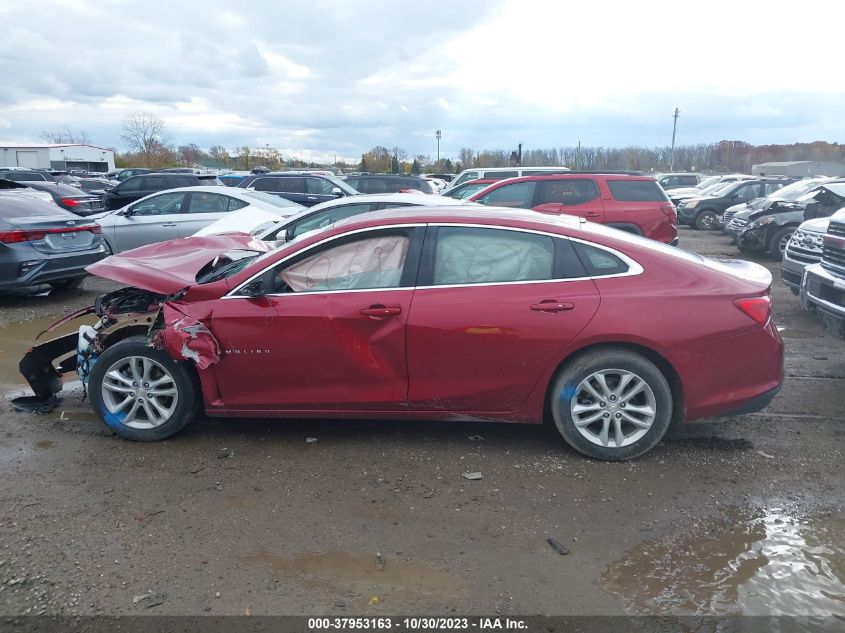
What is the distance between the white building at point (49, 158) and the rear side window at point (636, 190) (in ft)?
189

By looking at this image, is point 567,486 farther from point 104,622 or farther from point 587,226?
point 104,622

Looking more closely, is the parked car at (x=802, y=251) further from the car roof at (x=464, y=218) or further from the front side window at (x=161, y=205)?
the front side window at (x=161, y=205)

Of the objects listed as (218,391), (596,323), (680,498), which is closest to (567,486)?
(680,498)

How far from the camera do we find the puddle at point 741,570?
119 inches

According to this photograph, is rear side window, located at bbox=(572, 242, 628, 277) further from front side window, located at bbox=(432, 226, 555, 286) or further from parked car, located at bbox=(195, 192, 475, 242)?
parked car, located at bbox=(195, 192, 475, 242)

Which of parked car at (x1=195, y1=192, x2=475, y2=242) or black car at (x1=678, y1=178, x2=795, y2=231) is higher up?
A: parked car at (x1=195, y1=192, x2=475, y2=242)

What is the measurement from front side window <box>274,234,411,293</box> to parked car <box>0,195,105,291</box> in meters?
6.05

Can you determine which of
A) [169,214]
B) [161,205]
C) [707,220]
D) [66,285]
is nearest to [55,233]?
[66,285]

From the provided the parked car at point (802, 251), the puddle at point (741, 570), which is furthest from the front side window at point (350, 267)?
the parked car at point (802, 251)

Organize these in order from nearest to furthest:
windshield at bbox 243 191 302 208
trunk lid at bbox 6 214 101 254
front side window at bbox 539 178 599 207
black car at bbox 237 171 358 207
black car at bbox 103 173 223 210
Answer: trunk lid at bbox 6 214 101 254
front side window at bbox 539 178 599 207
windshield at bbox 243 191 302 208
black car at bbox 237 171 358 207
black car at bbox 103 173 223 210

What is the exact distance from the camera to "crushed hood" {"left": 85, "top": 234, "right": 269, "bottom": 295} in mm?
4754

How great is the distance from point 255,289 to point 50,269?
6.05 meters

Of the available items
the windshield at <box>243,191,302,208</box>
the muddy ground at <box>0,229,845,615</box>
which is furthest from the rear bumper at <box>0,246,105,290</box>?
the muddy ground at <box>0,229,845,615</box>

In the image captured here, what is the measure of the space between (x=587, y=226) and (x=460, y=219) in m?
0.93
